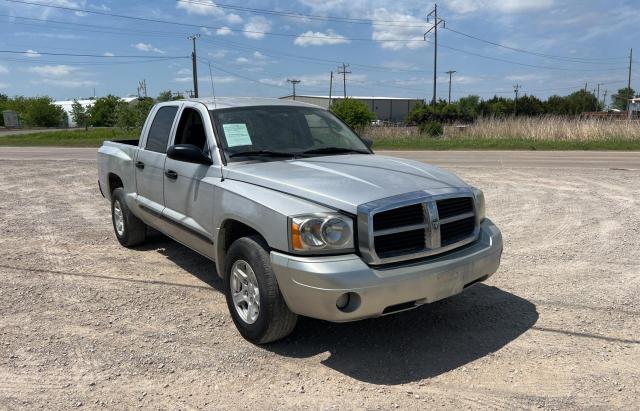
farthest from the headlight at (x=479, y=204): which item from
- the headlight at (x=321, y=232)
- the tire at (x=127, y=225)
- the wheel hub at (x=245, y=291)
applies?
the tire at (x=127, y=225)

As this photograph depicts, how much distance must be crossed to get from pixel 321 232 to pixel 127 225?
3.89 m

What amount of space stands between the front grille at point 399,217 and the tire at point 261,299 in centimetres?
81

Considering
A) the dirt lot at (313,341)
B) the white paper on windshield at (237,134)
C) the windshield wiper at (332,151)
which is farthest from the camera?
the windshield wiper at (332,151)

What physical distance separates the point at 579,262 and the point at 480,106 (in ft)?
319

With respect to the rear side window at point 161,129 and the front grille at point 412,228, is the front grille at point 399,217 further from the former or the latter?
the rear side window at point 161,129

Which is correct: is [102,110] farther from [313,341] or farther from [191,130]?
[313,341]

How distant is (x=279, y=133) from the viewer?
15.7ft

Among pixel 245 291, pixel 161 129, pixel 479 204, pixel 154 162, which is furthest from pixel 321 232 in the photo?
pixel 161 129

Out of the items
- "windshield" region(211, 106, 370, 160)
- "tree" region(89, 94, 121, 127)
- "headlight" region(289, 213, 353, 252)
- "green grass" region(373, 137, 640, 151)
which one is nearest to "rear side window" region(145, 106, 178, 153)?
"windshield" region(211, 106, 370, 160)

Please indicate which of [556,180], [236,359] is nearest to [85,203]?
[236,359]

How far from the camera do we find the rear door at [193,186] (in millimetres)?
4371

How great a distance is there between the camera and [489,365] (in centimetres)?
355

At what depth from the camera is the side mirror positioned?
4.32 metres

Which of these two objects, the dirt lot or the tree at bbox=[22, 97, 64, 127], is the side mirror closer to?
the dirt lot
